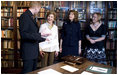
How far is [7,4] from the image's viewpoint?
3713 mm

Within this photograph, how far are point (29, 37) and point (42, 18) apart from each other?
1.94 meters

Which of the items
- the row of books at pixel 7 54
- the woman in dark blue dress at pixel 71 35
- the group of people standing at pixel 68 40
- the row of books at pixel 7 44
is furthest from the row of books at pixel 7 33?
the woman in dark blue dress at pixel 71 35

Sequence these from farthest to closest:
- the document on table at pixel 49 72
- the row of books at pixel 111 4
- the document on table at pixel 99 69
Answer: the row of books at pixel 111 4, the document on table at pixel 99 69, the document on table at pixel 49 72

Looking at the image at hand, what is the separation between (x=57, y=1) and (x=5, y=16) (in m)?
1.48

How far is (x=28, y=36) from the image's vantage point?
1923 mm

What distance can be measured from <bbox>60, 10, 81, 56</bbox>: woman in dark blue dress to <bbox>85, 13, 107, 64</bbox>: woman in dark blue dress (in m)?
0.29

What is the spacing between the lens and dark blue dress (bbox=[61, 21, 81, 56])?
2.96 meters

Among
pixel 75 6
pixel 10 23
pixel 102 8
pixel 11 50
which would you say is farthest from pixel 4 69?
pixel 102 8

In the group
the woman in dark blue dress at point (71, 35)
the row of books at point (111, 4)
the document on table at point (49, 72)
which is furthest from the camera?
the row of books at point (111, 4)

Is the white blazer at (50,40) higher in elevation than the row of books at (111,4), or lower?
lower

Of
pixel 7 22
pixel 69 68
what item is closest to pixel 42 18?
pixel 7 22

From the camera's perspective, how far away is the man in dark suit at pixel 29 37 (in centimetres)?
193

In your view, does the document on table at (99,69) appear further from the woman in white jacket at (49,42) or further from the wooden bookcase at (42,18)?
the wooden bookcase at (42,18)

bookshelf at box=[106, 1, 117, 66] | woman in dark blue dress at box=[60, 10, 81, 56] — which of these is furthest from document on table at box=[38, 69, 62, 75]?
Answer: bookshelf at box=[106, 1, 117, 66]
